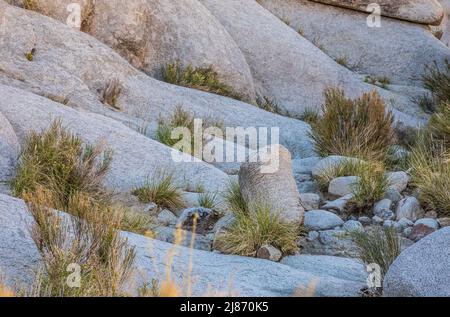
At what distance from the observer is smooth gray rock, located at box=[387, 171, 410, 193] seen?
9.60m

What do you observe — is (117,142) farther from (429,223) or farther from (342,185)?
(429,223)

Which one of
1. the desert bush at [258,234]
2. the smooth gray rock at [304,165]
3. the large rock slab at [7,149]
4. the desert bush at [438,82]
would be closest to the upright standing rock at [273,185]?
the desert bush at [258,234]

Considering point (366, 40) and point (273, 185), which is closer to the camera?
point (273, 185)

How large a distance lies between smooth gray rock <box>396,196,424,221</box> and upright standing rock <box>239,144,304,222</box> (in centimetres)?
134

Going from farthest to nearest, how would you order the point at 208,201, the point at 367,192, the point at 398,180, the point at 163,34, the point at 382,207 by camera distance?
the point at 163,34 < the point at 398,180 < the point at 367,192 < the point at 382,207 < the point at 208,201

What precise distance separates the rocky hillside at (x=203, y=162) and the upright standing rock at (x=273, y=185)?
0.02 meters

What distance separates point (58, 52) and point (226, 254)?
6347 mm

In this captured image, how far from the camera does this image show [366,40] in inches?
813

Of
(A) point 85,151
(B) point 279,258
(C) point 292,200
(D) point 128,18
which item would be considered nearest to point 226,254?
(B) point 279,258

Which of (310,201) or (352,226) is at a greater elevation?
(310,201)

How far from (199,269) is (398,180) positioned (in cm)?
424

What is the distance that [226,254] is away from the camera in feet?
23.5

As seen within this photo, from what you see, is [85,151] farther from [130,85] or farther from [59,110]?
[130,85]

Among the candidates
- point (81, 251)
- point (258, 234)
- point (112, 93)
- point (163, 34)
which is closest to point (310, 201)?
point (258, 234)
